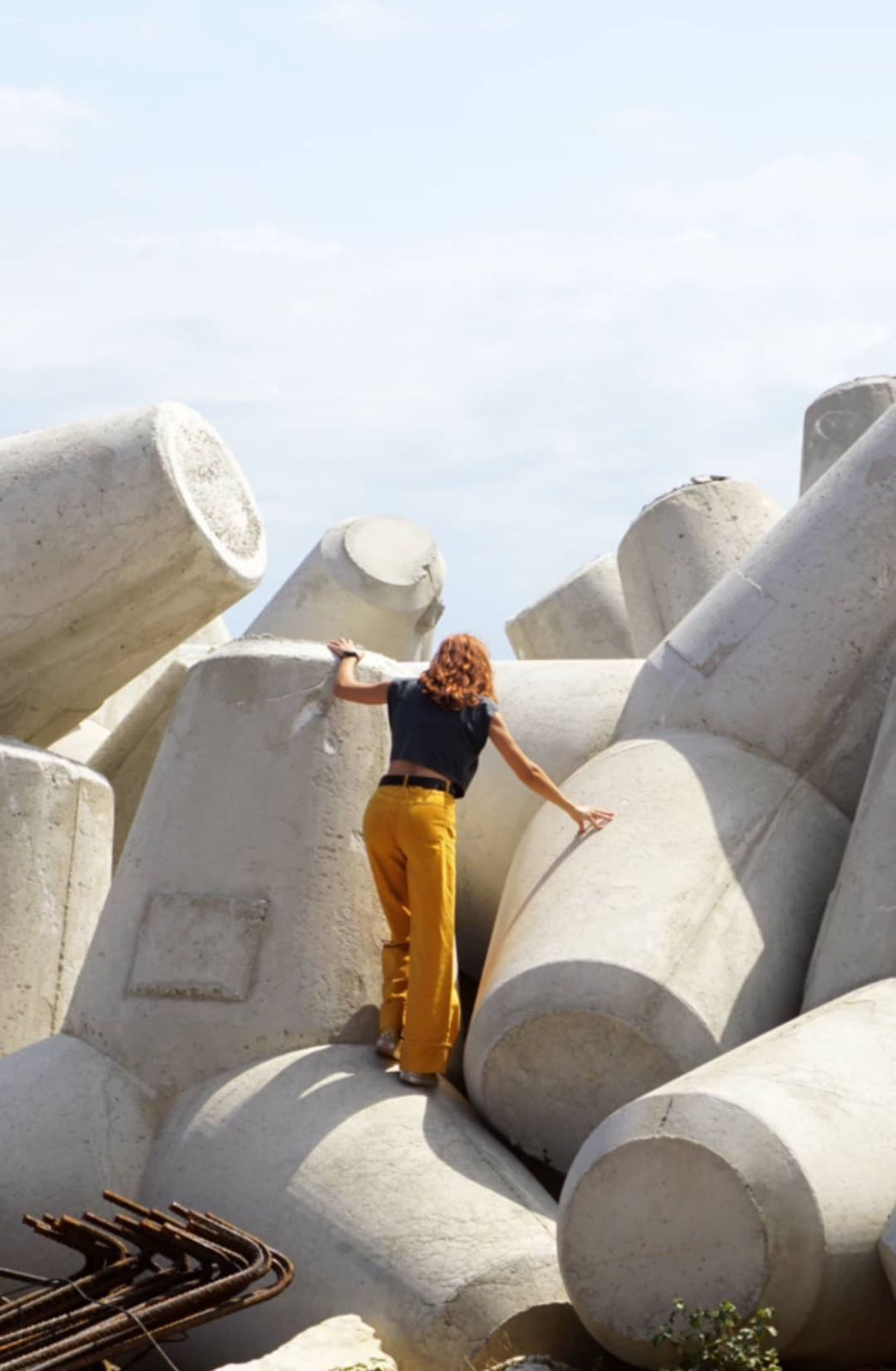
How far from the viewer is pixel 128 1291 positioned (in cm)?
445

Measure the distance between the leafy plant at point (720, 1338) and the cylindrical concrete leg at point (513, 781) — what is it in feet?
7.72

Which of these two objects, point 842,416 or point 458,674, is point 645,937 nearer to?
point 458,674

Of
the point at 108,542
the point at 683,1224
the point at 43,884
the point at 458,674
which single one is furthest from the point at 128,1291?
the point at 108,542

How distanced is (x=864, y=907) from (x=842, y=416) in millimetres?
4052

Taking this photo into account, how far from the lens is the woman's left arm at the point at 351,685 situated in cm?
582

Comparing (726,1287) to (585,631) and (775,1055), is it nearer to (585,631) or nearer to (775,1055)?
(775,1055)

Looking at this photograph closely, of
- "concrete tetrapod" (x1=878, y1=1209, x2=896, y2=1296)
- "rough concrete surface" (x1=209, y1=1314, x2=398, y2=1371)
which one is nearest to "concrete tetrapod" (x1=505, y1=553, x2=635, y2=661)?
"rough concrete surface" (x1=209, y1=1314, x2=398, y2=1371)

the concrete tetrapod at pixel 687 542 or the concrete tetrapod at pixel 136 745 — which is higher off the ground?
the concrete tetrapod at pixel 687 542

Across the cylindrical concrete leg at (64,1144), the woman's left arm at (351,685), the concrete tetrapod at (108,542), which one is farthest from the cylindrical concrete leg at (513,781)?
the concrete tetrapod at (108,542)

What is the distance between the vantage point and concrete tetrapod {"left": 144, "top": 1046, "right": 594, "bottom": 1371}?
489 centimetres

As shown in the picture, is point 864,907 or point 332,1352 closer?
point 332,1352

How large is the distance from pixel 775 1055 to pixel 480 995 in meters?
1.20

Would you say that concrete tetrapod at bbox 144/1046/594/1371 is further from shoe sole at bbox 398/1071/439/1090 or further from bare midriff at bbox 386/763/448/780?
bare midriff at bbox 386/763/448/780

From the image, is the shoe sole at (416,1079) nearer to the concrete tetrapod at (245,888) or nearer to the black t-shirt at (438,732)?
the concrete tetrapod at (245,888)
